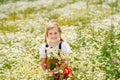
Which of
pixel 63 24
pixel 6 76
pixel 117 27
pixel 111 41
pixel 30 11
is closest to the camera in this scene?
pixel 6 76

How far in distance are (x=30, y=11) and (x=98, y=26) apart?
884 centimetres

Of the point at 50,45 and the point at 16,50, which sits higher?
the point at 50,45

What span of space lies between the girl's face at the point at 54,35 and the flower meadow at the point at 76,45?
658 mm

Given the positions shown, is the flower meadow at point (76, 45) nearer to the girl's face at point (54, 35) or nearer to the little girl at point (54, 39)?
the little girl at point (54, 39)

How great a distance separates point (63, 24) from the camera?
1559cm

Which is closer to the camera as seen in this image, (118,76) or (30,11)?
(118,76)

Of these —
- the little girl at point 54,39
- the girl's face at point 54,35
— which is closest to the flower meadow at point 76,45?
the little girl at point 54,39

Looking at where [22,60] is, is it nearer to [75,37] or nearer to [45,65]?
[45,65]

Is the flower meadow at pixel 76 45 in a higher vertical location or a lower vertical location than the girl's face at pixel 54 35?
lower

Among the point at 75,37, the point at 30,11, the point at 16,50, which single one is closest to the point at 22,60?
the point at 16,50

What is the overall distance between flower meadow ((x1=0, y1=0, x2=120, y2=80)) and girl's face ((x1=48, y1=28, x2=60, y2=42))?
0.66 m

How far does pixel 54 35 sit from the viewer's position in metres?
7.32

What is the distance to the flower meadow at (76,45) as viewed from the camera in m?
7.75

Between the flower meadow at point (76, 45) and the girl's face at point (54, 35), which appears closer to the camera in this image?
the girl's face at point (54, 35)
